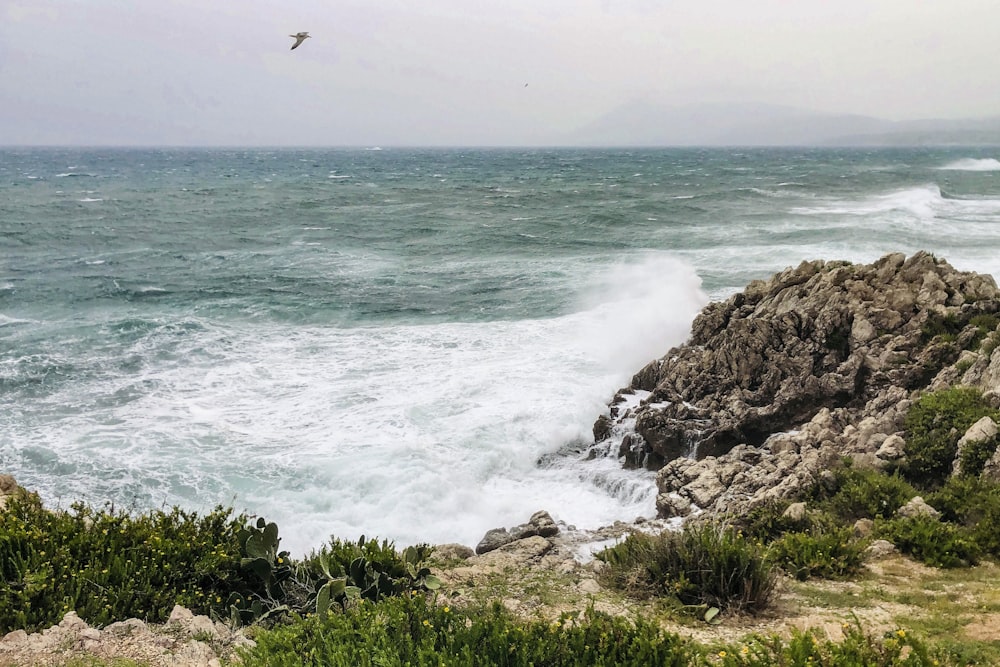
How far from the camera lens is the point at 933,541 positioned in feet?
25.1

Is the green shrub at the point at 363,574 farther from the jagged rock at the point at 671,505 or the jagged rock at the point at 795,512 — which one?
the jagged rock at the point at 671,505

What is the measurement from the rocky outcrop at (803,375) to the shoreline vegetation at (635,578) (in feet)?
0.34

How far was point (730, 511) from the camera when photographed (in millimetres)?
9742

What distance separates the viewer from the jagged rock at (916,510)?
27.4 ft

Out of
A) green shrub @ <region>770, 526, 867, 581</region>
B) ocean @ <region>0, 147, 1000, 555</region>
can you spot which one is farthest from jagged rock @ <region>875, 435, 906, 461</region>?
ocean @ <region>0, 147, 1000, 555</region>

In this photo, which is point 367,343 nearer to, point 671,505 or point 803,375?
point 803,375

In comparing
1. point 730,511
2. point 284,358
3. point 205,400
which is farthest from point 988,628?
point 284,358

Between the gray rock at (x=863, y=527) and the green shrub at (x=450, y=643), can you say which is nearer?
the green shrub at (x=450, y=643)

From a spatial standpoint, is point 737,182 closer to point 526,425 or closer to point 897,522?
point 526,425

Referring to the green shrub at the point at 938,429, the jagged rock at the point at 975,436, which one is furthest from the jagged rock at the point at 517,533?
the jagged rock at the point at 975,436

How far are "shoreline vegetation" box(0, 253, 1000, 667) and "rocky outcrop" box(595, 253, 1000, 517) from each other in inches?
4.0

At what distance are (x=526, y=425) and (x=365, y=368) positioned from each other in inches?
224

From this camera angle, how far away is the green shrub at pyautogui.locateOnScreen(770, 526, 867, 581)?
7.25 meters

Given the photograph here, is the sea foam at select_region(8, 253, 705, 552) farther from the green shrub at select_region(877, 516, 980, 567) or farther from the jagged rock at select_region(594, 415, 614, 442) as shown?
the green shrub at select_region(877, 516, 980, 567)
